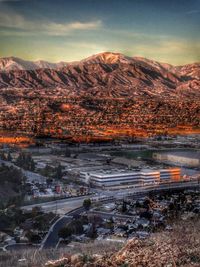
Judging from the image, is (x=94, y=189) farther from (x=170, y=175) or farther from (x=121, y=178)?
(x=170, y=175)

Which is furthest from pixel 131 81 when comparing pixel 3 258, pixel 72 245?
pixel 3 258

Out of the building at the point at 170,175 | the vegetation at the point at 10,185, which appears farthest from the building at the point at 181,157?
the vegetation at the point at 10,185

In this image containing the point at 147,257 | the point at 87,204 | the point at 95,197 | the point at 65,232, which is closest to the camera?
the point at 147,257

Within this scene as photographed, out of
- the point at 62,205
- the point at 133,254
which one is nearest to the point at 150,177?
the point at 62,205

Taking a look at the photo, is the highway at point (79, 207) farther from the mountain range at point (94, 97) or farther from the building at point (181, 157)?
the mountain range at point (94, 97)

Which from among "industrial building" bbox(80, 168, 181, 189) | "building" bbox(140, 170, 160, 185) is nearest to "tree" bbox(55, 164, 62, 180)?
"industrial building" bbox(80, 168, 181, 189)

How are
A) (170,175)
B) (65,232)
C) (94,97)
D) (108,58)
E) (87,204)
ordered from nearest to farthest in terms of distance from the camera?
(65,232) → (87,204) → (170,175) → (108,58) → (94,97)
